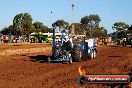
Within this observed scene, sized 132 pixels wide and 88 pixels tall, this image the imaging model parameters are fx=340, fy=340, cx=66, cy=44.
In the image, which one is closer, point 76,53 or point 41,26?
point 76,53

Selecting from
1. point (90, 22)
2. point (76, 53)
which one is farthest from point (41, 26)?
point (76, 53)

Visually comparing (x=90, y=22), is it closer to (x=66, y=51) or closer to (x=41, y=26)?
(x=41, y=26)

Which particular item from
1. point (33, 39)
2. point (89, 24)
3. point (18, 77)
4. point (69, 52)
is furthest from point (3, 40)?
point (89, 24)

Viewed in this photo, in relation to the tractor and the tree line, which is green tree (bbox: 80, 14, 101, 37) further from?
the tractor

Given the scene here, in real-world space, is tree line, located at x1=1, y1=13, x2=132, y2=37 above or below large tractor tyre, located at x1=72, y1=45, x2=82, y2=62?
above

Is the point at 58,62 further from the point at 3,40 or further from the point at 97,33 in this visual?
the point at 97,33

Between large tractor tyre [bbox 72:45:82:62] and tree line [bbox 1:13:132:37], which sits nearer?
large tractor tyre [bbox 72:45:82:62]

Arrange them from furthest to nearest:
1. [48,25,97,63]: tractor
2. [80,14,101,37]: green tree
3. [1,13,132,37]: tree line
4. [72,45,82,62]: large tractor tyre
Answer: [80,14,101,37]: green tree → [1,13,132,37]: tree line → [72,45,82,62]: large tractor tyre → [48,25,97,63]: tractor

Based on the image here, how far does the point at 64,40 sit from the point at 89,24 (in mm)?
114236

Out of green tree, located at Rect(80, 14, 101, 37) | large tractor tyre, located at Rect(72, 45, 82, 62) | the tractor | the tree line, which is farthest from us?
green tree, located at Rect(80, 14, 101, 37)

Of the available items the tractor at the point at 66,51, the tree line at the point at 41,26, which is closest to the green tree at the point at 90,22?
the tree line at the point at 41,26

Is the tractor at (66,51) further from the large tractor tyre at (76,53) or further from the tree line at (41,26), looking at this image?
the tree line at (41,26)

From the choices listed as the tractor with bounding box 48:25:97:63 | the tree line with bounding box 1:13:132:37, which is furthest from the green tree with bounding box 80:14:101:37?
the tractor with bounding box 48:25:97:63

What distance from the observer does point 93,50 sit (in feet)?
77.9
